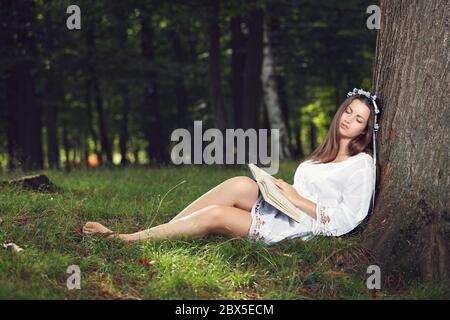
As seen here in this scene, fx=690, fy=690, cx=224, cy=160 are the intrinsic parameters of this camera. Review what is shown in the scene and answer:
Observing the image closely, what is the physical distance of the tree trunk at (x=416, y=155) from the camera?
5.43 meters

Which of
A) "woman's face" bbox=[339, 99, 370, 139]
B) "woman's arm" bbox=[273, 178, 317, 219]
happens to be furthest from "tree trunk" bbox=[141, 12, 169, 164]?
"woman's arm" bbox=[273, 178, 317, 219]

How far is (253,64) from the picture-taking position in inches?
563

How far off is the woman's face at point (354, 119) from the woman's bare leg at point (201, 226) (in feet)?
4.06

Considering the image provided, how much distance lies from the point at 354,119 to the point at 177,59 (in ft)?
55.7

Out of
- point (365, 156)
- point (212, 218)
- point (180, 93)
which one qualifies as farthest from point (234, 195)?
point (180, 93)

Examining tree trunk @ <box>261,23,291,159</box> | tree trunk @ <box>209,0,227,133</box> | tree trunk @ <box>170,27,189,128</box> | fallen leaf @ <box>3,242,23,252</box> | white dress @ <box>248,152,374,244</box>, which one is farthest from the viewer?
tree trunk @ <box>170,27,189,128</box>

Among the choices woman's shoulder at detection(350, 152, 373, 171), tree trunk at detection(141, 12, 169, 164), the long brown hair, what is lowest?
tree trunk at detection(141, 12, 169, 164)

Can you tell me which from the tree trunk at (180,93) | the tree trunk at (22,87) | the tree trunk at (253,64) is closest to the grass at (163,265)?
the tree trunk at (253,64)

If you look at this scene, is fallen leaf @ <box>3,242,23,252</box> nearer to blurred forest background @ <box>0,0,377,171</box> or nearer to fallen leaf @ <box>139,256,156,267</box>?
fallen leaf @ <box>139,256,156,267</box>

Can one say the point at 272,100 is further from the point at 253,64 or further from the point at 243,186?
the point at 243,186

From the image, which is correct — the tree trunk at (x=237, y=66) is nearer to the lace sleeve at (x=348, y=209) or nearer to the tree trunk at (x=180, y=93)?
the tree trunk at (x=180, y=93)

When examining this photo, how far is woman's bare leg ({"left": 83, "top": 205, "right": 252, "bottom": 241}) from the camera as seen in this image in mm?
5734

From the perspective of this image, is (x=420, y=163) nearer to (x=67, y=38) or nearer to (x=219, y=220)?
(x=219, y=220)

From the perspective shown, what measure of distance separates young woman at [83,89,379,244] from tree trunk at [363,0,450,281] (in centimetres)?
20
